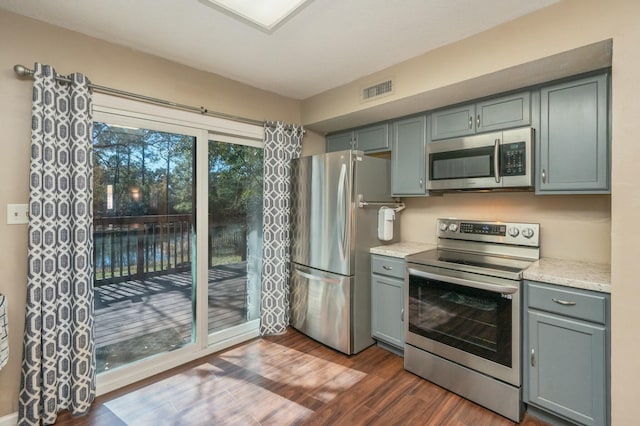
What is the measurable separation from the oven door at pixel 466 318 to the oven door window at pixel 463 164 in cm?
81

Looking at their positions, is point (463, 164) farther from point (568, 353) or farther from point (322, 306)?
point (322, 306)

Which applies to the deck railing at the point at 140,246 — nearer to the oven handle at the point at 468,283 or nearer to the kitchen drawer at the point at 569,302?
the oven handle at the point at 468,283

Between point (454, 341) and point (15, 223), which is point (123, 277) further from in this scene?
point (454, 341)

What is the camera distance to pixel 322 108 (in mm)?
3127

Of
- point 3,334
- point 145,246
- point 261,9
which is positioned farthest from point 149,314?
point 261,9

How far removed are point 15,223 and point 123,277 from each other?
2.53 ft

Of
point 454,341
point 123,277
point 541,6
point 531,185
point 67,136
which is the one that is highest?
point 541,6

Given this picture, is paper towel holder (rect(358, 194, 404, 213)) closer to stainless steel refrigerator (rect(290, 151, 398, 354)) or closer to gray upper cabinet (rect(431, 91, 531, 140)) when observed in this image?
stainless steel refrigerator (rect(290, 151, 398, 354))

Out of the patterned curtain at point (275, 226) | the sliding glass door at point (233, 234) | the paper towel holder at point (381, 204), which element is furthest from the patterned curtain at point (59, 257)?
the paper towel holder at point (381, 204)

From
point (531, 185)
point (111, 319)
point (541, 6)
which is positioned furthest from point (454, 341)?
point (111, 319)

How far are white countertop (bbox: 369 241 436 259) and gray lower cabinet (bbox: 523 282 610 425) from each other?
0.93 metres

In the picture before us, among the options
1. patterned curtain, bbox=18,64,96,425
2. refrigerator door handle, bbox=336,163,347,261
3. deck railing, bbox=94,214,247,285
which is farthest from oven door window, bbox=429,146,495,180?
patterned curtain, bbox=18,64,96,425

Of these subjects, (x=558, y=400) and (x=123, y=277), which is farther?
(x=123, y=277)

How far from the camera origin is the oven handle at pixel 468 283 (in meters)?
1.93
